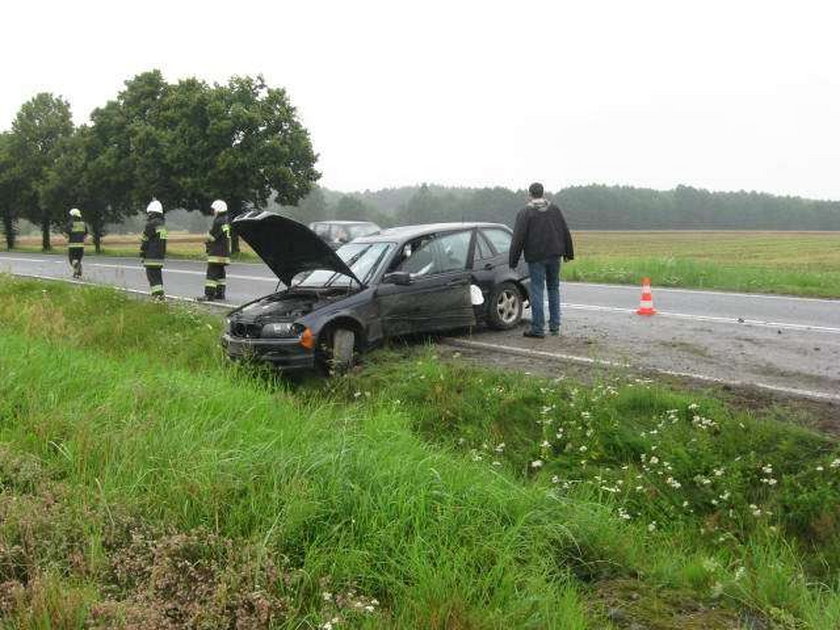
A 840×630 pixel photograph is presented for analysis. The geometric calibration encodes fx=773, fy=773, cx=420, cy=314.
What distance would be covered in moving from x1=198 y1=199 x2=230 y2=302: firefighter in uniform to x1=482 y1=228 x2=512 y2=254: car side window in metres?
5.33

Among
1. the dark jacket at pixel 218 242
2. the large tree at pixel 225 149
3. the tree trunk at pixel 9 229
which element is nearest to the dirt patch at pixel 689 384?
the dark jacket at pixel 218 242

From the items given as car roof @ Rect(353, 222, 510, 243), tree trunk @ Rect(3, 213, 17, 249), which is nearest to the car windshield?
car roof @ Rect(353, 222, 510, 243)

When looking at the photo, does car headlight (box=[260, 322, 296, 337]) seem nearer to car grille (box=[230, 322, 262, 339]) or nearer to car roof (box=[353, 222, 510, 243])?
car grille (box=[230, 322, 262, 339])

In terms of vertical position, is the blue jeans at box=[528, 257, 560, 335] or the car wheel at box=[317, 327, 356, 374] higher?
the blue jeans at box=[528, 257, 560, 335]

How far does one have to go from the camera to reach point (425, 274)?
9.26 meters

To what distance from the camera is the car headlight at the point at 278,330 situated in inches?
310

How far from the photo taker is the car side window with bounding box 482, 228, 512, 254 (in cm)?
1028

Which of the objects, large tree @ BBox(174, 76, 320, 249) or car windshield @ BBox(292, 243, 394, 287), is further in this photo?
large tree @ BBox(174, 76, 320, 249)

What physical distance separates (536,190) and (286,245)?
3040mm

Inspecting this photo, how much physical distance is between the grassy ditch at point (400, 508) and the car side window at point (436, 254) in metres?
2.58

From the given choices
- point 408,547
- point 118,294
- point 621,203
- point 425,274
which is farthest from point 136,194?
point 621,203

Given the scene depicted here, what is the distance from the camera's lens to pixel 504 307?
33.2ft

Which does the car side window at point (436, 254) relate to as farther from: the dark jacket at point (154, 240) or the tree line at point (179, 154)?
the tree line at point (179, 154)

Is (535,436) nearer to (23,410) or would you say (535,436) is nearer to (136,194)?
(23,410)
